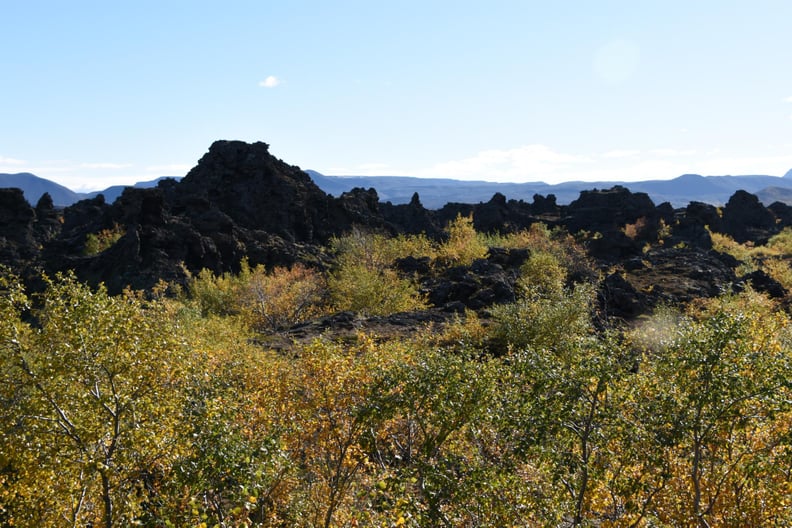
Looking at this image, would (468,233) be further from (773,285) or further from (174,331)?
(174,331)

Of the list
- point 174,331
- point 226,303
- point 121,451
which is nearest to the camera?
point 121,451

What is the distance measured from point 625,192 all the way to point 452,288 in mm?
105551

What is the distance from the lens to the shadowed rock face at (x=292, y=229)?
72500mm

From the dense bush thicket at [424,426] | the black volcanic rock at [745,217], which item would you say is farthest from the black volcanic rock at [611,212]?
the dense bush thicket at [424,426]

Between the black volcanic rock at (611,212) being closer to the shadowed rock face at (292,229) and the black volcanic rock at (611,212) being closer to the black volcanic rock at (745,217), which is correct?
the shadowed rock face at (292,229)

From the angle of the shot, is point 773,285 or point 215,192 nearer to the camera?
point 773,285

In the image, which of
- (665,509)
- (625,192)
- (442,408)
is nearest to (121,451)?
(442,408)

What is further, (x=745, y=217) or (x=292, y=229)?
(x=745, y=217)

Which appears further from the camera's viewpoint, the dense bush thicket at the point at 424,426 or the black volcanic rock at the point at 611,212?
the black volcanic rock at the point at 611,212

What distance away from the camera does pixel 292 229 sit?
351 ft

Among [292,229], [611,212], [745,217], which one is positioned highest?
[611,212]

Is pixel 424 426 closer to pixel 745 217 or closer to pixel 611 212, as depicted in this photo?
pixel 611 212

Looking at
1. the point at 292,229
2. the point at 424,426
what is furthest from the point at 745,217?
the point at 424,426

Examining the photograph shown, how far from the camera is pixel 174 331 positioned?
1759 centimetres
